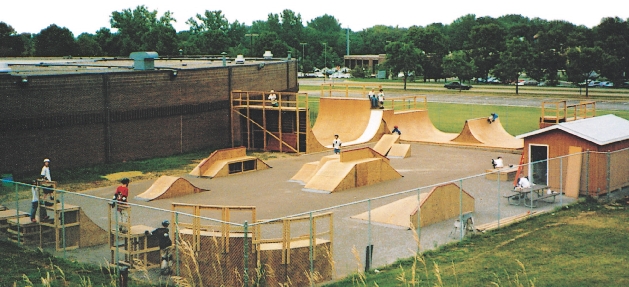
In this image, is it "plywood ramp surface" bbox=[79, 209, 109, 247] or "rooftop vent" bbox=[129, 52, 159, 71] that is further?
"rooftop vent" bbox=[129, 52, 159, 71]

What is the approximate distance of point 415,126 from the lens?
43.9 m

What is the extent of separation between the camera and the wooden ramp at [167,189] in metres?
25.0

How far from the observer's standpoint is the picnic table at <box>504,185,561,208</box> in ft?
73.4

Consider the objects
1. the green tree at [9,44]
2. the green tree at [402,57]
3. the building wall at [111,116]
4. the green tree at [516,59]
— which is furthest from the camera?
the green tree at [402,57]

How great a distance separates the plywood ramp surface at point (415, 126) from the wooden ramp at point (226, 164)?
13294 millimetres

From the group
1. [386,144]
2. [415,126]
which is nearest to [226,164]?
[386,144]

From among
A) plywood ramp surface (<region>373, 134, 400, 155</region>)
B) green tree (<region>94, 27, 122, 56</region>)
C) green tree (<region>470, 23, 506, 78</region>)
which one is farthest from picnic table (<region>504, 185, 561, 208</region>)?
green tree (<region>94, 27, 122, 56</region>)

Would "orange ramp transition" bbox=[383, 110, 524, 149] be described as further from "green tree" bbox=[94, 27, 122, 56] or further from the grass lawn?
"green tree" bbox=[94, 27, 122, 56]

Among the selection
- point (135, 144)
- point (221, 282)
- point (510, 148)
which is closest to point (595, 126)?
point (510, 148)

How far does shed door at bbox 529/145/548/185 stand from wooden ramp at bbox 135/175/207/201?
1235 centimetres

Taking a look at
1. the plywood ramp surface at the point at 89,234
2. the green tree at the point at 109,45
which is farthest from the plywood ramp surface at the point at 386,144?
the green tree at the point at 109,45

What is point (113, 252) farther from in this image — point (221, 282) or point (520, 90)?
point (520, 90)

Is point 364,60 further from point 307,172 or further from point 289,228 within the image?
point 289,228

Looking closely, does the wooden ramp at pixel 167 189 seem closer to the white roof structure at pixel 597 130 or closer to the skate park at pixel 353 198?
the skate park at pixel 353 198
